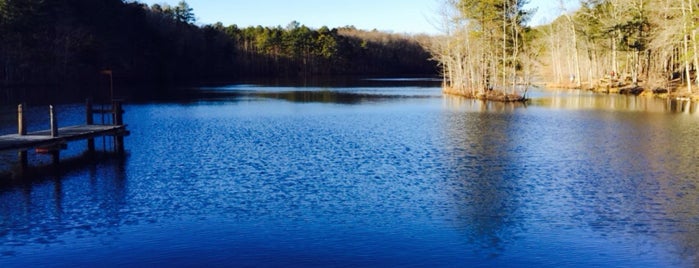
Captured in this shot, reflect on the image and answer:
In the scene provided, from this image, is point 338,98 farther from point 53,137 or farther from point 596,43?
point 53,137

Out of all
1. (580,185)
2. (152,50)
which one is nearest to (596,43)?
(580,185)

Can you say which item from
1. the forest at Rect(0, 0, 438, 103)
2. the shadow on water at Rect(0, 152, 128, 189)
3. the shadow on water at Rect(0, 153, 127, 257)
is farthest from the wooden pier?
the forest at Rect(0, 0, 438, 103)

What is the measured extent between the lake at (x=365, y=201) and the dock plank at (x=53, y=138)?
0.66 metres

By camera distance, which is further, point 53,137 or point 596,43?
point 596,43

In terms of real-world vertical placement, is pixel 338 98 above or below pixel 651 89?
below

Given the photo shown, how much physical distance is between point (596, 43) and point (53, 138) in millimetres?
55202

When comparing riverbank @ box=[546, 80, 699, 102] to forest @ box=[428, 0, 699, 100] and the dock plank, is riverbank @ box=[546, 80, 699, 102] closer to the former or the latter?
forest @ box=[428, 0, 699, 100]

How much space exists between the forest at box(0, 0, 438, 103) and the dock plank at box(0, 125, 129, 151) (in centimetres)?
444

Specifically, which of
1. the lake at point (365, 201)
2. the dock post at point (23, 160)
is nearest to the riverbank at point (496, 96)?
the lake at point (365, 201)

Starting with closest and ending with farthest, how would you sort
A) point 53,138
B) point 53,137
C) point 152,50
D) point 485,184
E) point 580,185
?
1. point 580,185
2. point 485,184
3. point 53,138
4. point 53,137
5. point 152,50

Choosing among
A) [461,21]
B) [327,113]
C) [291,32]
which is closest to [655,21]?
[461,21]

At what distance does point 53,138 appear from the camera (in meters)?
20.0

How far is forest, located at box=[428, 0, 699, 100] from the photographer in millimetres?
48031

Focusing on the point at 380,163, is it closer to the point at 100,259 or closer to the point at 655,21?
the point at 100,259
